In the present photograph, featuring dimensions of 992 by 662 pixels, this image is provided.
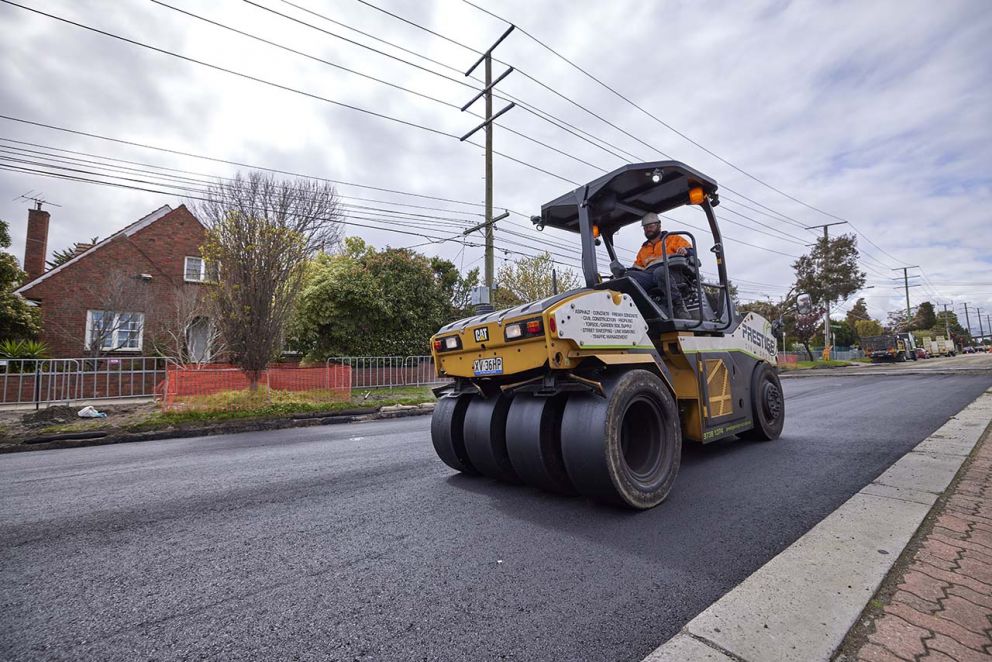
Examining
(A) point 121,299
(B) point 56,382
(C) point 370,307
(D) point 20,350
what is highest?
(A) point 121,299

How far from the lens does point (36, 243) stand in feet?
65.7

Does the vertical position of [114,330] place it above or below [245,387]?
above

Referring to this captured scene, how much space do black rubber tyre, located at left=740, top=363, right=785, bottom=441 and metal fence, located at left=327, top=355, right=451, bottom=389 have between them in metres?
9.83

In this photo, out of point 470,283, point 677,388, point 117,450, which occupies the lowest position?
point 117,450

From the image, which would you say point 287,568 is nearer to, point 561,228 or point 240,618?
point 240,618

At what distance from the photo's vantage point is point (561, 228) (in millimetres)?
5125

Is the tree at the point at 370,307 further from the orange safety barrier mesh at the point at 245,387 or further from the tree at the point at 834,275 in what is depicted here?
the tree at the point at 834,275

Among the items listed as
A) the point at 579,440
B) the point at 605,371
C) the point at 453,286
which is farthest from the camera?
the point at 453,286

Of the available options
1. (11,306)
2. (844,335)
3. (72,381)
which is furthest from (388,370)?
(844,335)

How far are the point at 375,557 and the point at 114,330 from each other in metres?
17.7

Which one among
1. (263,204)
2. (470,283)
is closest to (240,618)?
(263,204)

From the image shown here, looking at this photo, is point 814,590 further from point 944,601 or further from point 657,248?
point 657,248

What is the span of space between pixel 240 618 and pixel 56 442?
8.03m

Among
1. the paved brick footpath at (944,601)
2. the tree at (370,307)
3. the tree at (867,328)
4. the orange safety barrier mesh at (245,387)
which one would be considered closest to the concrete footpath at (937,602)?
the paved brick footpath at (944,601)
